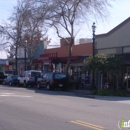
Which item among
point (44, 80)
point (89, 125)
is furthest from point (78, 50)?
point (89, 125)

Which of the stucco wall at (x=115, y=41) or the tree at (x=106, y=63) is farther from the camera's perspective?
the stucco wall at (x=115, y=41)

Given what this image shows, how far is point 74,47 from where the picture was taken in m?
42.0

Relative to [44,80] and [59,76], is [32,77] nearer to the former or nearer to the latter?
[44,80]

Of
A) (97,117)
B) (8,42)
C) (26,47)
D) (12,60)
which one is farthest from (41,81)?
(12,60)

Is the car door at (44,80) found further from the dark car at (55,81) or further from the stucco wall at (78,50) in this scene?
the stucco wall at (78,50)

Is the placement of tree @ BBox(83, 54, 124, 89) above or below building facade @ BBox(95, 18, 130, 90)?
below

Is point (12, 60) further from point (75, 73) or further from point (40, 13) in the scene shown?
point (40, 13)

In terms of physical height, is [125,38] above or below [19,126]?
above

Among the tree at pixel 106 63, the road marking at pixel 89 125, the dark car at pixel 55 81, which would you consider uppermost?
the tree at pixel 106 63

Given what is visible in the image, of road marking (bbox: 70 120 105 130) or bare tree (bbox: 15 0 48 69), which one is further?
bare tree (bbox: 15 0 48 69)

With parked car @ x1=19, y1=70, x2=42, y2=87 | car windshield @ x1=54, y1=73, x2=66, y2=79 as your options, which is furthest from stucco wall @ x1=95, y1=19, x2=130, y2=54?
parked car @ x1=19, y1=70, x2=42, y2=87

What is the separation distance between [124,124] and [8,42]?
4115 cm

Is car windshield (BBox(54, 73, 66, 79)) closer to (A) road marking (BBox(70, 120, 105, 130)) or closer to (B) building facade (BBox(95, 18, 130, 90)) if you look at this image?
(B) building facade (BBox(95, 18, 130, 90))

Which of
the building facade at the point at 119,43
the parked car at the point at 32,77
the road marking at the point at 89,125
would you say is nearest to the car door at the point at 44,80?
the parked car at the point at 32,77
